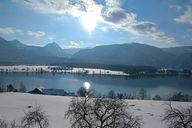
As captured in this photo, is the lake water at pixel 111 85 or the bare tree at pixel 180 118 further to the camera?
the lake water at pixel 111 85

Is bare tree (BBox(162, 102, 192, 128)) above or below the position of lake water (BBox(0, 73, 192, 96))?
above

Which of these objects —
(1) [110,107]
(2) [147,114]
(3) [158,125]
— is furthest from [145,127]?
(1) [110,107]

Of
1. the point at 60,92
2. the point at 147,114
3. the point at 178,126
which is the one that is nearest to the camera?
the point at 178,126

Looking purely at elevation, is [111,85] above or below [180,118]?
below

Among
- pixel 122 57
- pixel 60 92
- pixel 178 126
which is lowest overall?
pixel 60 92

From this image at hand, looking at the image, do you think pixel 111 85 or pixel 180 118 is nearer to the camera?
pixel 180 118

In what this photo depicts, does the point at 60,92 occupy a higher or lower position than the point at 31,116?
lower

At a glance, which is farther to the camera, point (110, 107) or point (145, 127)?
point (145, 127)

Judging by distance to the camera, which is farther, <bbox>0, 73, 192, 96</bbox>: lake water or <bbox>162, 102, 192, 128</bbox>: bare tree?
<bbox>0, 73, 192, 96</bbox>: lake water

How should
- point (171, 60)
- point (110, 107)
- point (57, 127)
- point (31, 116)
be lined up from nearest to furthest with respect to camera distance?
point (110, 107)
point (31, 116)
point (57, 127)
point (171, 60)

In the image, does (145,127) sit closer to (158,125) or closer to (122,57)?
(158,125)

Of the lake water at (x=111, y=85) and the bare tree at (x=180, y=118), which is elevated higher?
the bare tree at (x=180, y=118)

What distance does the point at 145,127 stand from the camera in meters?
9.30

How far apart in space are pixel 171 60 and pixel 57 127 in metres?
189
